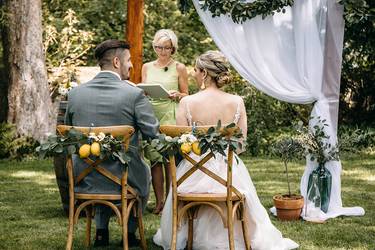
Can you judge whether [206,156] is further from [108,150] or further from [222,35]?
[222,35]

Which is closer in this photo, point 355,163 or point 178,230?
point 178,230

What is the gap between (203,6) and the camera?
20.1ft

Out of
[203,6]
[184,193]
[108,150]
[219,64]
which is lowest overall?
[184,193]

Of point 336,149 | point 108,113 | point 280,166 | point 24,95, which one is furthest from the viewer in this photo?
point 24,95

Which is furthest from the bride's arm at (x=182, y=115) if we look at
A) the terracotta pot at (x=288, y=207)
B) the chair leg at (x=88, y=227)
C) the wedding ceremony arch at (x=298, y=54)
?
the wedding ceremony arch at (x=298, y=54)

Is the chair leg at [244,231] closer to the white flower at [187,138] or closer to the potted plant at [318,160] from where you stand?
the white flower at [187,138]

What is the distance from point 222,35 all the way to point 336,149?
1.30m

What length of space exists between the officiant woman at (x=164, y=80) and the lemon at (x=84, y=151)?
1663mm

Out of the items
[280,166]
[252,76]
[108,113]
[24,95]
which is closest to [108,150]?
[108,113]

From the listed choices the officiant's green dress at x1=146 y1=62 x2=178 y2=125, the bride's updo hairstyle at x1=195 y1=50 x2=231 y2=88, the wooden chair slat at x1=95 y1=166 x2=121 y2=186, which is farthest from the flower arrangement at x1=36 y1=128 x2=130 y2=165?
the officiant's green dress at x1=146 y1=62 x2=178 y2=125

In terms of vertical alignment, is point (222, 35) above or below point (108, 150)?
above

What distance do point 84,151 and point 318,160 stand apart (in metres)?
2.29

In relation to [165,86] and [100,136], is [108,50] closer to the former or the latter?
[100,136]

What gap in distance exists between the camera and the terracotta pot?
5.68 meters
